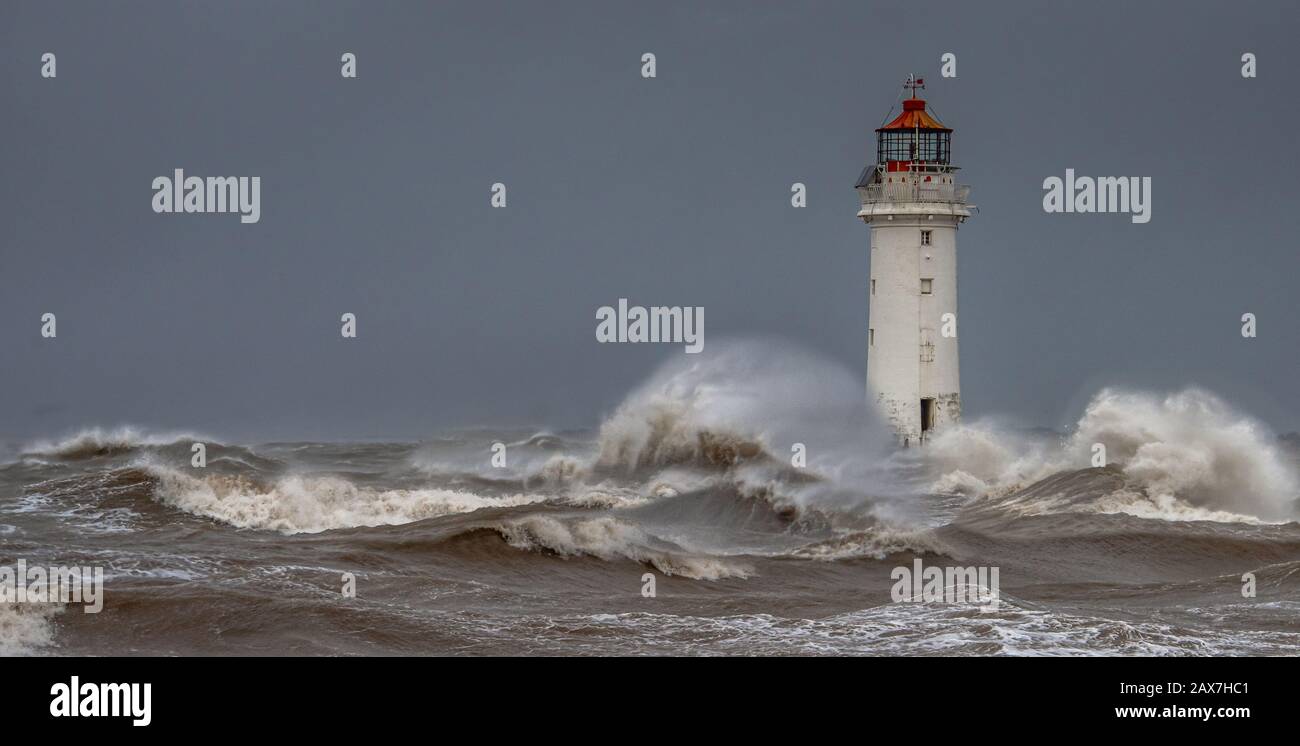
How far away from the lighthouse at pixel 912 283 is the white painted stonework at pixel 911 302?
0.06ft

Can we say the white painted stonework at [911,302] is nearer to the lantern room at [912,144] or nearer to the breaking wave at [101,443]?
the lantern room at [912,144]

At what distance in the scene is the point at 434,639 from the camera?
18.3 metres

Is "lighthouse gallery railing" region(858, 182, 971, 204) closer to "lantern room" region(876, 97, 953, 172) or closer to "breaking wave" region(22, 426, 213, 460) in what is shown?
"lantern room" region(876, 97, 953, 172)

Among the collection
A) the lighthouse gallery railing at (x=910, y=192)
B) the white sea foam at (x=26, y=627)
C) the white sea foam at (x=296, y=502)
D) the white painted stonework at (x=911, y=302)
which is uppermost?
the lighthouse gallery railing at (x=910, y=192)

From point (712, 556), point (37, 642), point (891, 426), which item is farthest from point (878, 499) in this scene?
point (37, 642)

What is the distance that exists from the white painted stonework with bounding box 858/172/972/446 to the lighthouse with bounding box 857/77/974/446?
0.02m

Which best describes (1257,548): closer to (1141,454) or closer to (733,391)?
(1141,454)

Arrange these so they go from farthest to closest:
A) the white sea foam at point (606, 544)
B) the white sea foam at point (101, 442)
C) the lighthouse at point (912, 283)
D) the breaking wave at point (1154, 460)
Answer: the white sea foam at point (101, 442), the lighthouse at point (912, 283), the breaking wave at point (1154, 460), the white sea foam at point (606, 544)

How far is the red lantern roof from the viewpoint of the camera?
37156mm

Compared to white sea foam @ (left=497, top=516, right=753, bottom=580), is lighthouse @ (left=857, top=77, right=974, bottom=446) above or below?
above

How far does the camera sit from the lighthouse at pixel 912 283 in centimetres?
3656

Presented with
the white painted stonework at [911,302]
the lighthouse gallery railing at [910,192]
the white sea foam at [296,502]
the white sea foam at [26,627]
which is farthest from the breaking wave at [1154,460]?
the white sea foam at [26,627]

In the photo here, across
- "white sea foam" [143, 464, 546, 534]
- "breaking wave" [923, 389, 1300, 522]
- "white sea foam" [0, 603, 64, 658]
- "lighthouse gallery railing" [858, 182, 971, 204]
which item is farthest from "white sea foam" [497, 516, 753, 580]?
"lighthouse gallery railing" [858, 182, 971, 204]

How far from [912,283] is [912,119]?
123 inches
